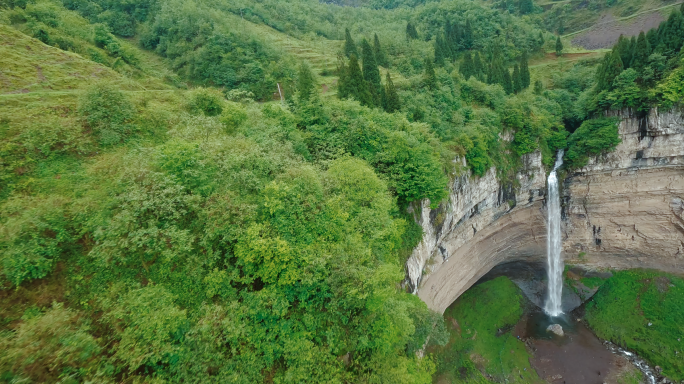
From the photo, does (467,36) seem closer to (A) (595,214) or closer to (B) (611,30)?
(B) (611,30)

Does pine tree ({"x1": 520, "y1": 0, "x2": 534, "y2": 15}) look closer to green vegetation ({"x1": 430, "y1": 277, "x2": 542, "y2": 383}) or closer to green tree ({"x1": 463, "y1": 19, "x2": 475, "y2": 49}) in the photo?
green tree ({"x1": 463, "y1": 19, "x2": 475, "y2": 49})

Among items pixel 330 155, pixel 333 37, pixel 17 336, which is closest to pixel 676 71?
pixel 330 155

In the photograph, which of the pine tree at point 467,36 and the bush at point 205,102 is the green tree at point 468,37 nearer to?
the pine tree at point 467,36

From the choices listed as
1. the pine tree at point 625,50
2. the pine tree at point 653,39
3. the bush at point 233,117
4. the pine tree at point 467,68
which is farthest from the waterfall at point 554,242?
the bush at point 233,117

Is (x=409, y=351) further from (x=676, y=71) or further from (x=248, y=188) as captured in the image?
(x=676, y=71)

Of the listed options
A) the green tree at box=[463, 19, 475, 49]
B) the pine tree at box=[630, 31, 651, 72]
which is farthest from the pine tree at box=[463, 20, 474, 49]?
the pine tree at box=[630, 31, 651, 72]

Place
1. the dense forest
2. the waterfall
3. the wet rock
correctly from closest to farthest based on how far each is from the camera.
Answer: the dense forest → the wet rock → the waterfall

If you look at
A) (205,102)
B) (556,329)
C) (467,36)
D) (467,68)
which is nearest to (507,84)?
(467,68)
